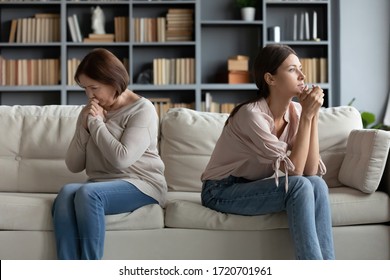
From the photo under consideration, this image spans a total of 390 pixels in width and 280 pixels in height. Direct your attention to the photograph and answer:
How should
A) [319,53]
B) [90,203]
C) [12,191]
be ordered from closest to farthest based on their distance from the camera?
[90,203], [12,191], [319,53]

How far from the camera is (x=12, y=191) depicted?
10.7 feet

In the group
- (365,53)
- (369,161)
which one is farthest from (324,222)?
(365,53)

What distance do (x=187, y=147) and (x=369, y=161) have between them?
32.7 inches

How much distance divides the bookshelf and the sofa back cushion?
2692 millimetres

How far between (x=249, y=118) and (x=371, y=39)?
3.92 m

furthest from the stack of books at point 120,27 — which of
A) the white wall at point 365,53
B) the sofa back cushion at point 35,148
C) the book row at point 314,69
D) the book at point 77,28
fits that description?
the sofa back cushion at point 35,148

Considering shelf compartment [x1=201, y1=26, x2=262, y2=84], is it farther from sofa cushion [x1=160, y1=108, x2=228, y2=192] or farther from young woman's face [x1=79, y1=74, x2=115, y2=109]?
young woman's face [x1=79, y1=74, x2=115, y2=109]

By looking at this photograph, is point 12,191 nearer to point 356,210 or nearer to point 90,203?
point 90,203

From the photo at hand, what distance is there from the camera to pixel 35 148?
3.31 meters

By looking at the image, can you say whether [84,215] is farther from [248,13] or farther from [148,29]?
[248,13]

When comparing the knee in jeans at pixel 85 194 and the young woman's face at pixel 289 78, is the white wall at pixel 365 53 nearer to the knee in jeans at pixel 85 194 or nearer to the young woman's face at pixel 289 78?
the young woman's face at pixel 289 78
